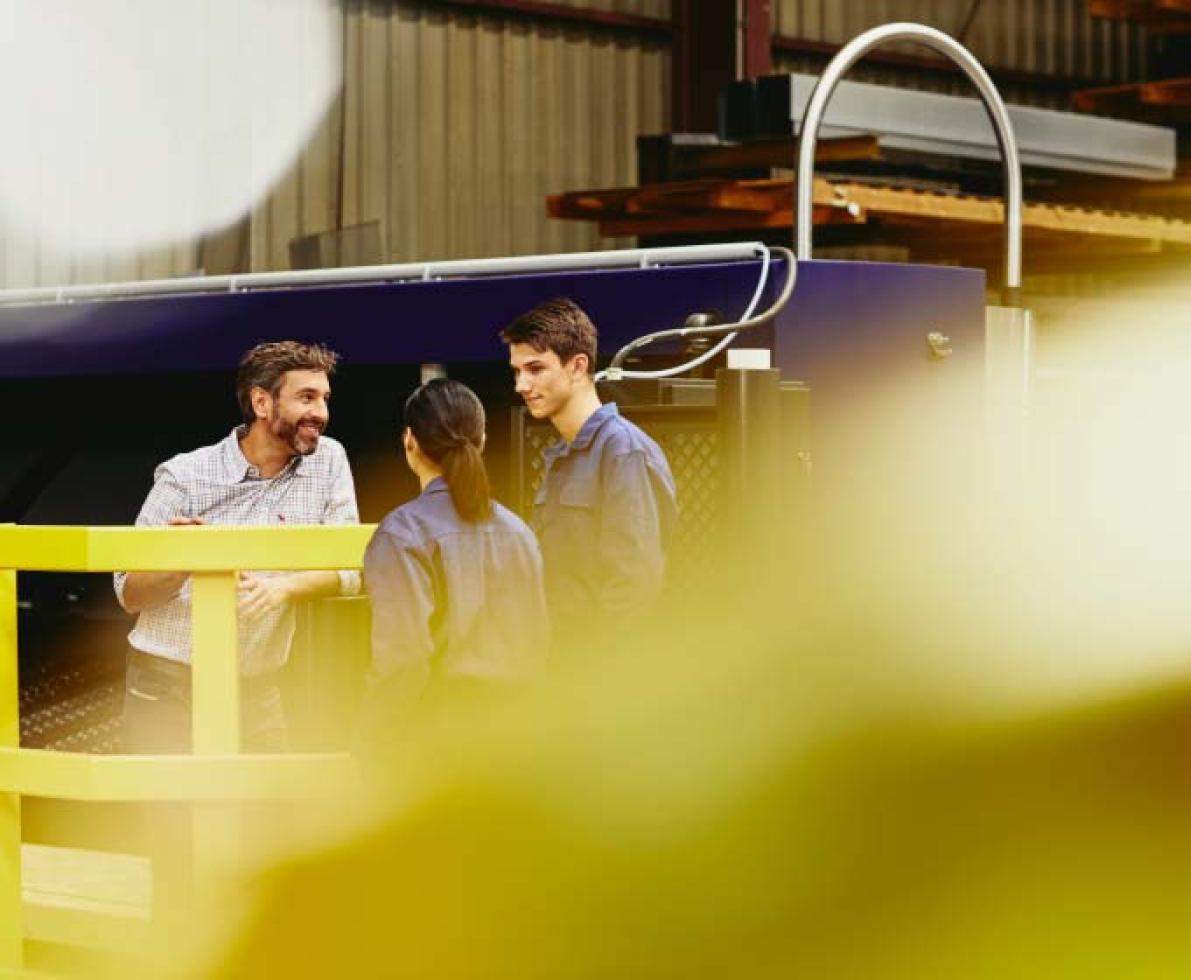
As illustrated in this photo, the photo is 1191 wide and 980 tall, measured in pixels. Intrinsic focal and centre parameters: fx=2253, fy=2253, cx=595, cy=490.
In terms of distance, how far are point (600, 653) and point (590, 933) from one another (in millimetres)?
593

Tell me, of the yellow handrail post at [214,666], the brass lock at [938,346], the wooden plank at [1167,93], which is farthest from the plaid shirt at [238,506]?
the wooden plank at [1167,93]

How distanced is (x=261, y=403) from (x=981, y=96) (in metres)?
2.06

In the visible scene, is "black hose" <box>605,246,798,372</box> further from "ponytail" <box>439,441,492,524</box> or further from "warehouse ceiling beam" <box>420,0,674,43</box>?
"warehouse ceiling beam" <box>420,0,674,43</box>

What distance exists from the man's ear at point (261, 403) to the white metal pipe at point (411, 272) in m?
0.83

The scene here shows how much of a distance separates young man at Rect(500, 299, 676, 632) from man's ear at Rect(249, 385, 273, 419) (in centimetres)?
80

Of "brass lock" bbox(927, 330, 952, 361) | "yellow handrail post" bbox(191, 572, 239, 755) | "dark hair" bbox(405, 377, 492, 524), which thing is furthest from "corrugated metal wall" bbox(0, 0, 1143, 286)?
"dark hair" bbox(405, 377, 492, 524)

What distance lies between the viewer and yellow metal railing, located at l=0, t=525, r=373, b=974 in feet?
13.8

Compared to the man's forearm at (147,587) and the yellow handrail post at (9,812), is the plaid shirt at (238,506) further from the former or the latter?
the yellow handrail post at (9,812)

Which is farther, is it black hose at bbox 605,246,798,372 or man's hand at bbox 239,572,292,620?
man's hand at bbox 239,572,292,620

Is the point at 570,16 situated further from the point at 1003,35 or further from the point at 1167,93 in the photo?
the point at 1167,93

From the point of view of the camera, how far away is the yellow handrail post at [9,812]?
173 inches

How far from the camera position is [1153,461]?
669 cm

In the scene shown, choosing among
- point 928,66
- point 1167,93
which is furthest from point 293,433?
point 928,66

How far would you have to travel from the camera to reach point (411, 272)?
579cm
